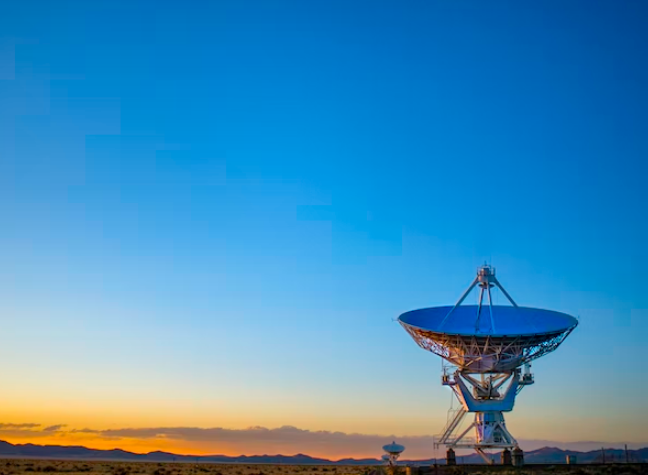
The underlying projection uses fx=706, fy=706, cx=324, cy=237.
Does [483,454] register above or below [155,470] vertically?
above

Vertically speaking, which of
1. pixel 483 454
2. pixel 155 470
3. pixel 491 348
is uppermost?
pixel 491 348

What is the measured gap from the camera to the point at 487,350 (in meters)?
52.7

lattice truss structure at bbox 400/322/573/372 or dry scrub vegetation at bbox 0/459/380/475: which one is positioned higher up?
lattice truss structure at bbox 400/322/573/372

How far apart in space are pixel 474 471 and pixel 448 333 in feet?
40.0

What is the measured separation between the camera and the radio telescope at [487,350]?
5216 centimetres

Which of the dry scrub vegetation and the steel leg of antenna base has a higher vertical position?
the steel leg of antenna base

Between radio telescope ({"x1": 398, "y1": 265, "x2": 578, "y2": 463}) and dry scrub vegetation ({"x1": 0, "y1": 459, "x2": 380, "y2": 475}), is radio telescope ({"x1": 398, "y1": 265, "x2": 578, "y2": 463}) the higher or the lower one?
the higher one

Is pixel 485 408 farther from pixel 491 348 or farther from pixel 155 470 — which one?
pixel 155 470

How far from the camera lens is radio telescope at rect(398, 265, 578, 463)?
52.2 metres

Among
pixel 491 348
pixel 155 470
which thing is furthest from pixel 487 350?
pixel 155 470

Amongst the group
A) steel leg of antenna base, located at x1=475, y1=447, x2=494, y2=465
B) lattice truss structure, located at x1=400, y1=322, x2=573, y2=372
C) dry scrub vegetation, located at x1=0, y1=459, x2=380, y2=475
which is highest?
lattice truss structure, located at x1=400, y1=322, x2=573, y2=372

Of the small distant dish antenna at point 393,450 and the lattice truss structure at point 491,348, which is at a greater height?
the lattice truss structure at point 491,348

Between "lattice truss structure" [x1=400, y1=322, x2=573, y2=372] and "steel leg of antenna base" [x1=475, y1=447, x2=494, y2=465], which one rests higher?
"lattice truss structure" [x1=400, y1=322, x2=573, y2=372]

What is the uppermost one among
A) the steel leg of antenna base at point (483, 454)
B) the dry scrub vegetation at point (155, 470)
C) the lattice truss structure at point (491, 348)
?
the lattice truss structure at point (491, 348)
